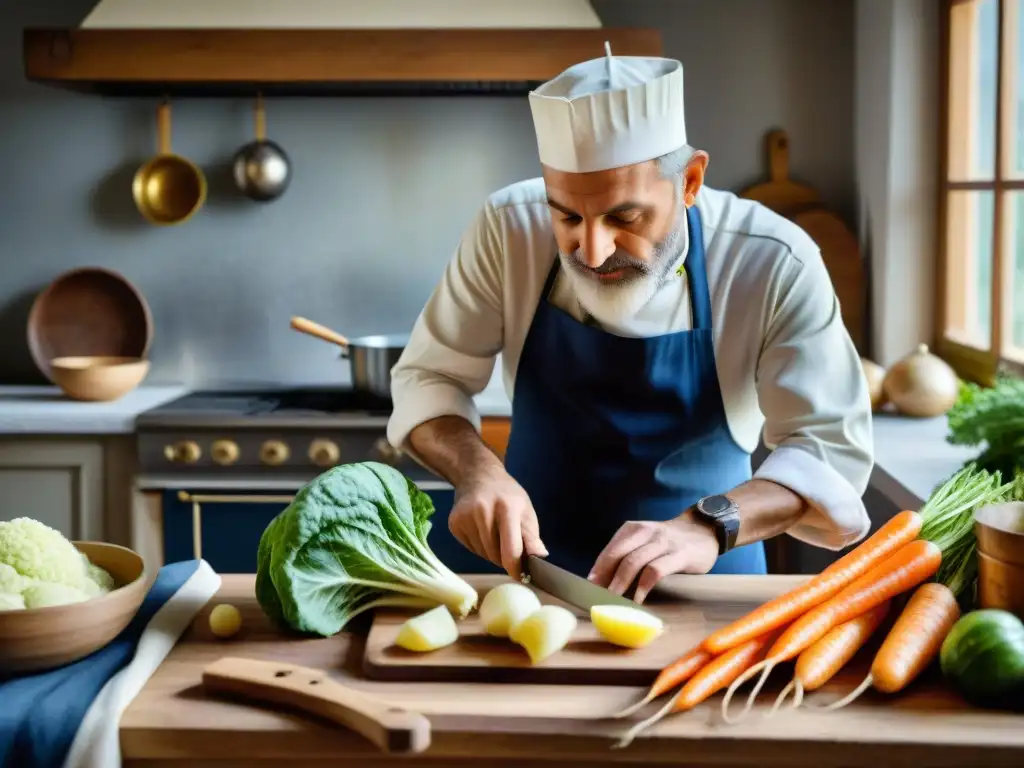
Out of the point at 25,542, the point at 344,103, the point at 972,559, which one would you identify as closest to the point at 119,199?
the point at 344,103

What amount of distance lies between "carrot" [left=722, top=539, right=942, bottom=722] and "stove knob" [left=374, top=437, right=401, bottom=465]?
166cm

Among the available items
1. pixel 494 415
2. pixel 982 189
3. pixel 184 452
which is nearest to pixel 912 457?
pixel 982 189

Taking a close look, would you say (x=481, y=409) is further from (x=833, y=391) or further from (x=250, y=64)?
(x=833, y=391)

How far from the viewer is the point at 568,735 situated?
102 cm

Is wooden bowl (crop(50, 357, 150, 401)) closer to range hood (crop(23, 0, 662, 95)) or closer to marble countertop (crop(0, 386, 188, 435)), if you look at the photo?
marble countertop (crop(0, 386, 188, 435))

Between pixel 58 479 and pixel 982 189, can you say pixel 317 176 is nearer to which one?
pixel 58 479

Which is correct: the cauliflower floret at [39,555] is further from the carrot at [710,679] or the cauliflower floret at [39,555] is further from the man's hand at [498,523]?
the carrot at [710,679]

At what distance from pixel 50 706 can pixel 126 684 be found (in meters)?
0.07

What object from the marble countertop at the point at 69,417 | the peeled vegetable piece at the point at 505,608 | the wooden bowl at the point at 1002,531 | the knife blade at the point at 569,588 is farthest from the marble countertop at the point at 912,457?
the marble countertop at the point at 69,417

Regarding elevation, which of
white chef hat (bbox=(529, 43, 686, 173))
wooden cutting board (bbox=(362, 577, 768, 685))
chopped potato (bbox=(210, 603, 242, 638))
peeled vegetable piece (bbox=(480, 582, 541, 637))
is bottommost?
wooden cutting board (bbox=(362, 577, 768, 685))

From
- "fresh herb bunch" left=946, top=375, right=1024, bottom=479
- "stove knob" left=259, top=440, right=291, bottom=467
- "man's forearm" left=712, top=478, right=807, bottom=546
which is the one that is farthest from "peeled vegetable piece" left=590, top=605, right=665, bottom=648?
"stove knob" left=259, top=440, right=291, bottom=467

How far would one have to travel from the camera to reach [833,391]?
164cm

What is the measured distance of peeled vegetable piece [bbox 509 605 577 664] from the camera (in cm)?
115

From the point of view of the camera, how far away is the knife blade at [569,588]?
1277 mm
